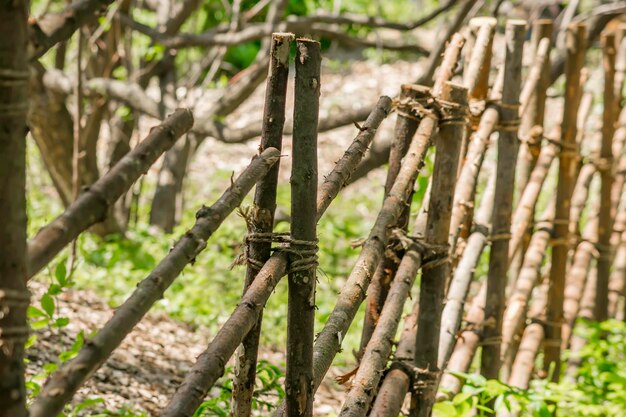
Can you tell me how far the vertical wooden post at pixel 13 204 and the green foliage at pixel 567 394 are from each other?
1452mm

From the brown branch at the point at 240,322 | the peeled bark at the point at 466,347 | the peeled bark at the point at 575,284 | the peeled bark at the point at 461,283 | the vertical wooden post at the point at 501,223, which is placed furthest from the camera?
the peeled bark at the point at 575,284

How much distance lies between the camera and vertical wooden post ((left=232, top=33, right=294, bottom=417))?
1.69 meters

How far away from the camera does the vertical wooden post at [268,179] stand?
1689 mm

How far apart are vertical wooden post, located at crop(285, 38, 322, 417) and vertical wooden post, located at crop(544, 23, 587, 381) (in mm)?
2363

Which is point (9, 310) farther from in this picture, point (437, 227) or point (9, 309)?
point (437, 227)

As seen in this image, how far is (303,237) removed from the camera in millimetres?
1667

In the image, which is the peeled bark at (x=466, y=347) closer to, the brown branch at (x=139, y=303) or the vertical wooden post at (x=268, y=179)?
the vertical wooden post at (x=268, y=179)

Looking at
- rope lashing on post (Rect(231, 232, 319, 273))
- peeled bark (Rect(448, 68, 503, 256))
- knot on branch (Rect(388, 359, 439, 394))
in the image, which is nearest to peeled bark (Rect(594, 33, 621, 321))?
peeled bark (Rect(448, 68, 503, 256))

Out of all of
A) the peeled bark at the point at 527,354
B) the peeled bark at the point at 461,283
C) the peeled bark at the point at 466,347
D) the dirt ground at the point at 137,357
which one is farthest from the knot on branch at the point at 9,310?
the peeled bark at the point at 527,354

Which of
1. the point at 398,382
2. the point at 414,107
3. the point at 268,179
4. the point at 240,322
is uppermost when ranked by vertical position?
the point at 414,107

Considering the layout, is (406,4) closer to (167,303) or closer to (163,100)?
(163,100)

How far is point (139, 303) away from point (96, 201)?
0.17 meters

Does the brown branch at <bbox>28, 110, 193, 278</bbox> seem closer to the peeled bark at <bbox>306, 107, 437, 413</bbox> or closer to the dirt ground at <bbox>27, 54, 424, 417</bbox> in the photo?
the peeled bark at <bbox>306, 107, 437, 413</bbox>

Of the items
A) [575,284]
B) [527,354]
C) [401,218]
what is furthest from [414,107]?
[575,284]
